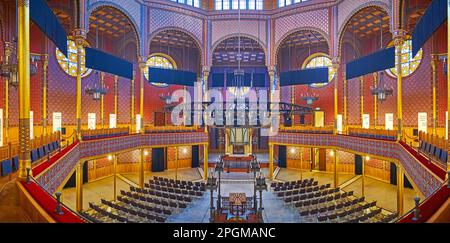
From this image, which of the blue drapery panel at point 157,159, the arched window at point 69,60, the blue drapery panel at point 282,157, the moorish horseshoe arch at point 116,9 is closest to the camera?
the moorish horseshoe arch at point 116,9

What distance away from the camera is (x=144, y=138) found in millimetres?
18250

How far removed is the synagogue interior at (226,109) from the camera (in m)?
10.1

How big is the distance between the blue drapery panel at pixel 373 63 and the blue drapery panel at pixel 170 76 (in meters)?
11.3

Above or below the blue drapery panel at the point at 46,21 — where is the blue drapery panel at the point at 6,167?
below

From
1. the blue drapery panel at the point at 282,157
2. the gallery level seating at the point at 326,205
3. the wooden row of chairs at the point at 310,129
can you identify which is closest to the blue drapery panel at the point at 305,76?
the wooden row of chairs at the point at 310,129

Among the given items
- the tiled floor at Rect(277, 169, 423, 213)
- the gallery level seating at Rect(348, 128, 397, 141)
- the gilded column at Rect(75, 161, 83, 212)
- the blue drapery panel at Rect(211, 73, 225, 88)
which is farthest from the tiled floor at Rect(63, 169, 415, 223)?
the blue drapery panel at Rect(211, 73, 225, 88)

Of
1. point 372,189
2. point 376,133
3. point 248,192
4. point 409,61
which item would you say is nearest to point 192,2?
point 248,192

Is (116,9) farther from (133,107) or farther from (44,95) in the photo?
(133,107)

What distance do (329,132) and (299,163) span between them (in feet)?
20.7

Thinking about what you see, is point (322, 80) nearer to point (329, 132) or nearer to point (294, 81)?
point (294, 81)

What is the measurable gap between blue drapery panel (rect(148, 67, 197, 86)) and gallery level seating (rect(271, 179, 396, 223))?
33.6ft

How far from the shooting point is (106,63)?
51.4 ft

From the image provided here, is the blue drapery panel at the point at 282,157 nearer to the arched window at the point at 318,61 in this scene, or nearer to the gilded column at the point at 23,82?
the arched window at the point at 318,61
